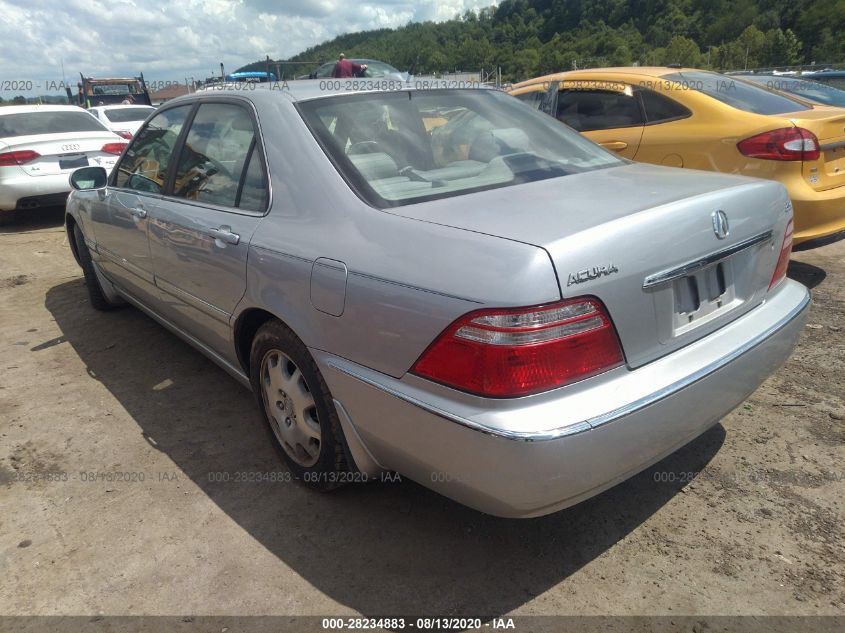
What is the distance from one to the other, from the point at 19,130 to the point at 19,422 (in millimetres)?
6693

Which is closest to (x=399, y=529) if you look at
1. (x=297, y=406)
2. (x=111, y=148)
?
(x=297, y=406)

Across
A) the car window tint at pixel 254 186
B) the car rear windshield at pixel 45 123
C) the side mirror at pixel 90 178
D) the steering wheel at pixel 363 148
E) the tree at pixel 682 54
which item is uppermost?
the tree at pixel 682 54

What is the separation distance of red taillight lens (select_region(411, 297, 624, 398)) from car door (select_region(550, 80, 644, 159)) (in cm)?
344

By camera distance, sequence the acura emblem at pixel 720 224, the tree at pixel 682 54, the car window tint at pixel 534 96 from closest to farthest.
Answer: the acura emblem at pixel 720 224 → the car window tint at pixel 534 96 → the tree at pixel 682 54

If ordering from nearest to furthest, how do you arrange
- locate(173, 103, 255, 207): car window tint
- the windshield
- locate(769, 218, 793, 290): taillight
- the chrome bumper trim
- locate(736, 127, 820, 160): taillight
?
→ the chrome bumper trim → locate(769, 218, 793, 290): taillight → locate(173, 103, 255, 207): car window tint → locate(736, 127, 820, 160): taillight → the windshield

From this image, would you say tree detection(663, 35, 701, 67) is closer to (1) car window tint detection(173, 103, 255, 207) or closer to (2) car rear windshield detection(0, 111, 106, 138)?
(2) car rear windshield detection(0, 111, 106, 138)

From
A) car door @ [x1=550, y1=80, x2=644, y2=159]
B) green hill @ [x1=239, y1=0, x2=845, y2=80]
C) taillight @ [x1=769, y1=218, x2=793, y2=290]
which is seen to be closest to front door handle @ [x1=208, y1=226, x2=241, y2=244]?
taillight @ [x1=769, y1=218, x2=793, y2=290]

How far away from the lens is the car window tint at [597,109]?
4.96 meters

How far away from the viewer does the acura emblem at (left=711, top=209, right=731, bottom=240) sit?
2.00 metres

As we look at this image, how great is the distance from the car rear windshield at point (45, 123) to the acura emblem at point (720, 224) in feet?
29.4

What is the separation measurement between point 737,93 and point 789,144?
962 millimetres

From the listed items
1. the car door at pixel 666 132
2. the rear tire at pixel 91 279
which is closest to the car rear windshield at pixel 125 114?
the rear tire at pixel 91 279

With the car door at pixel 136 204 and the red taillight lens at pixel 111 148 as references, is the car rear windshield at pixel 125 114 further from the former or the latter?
the car door at pixel 136 204

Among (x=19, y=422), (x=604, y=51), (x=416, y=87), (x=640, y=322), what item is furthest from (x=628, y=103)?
(x=604, y=51)
